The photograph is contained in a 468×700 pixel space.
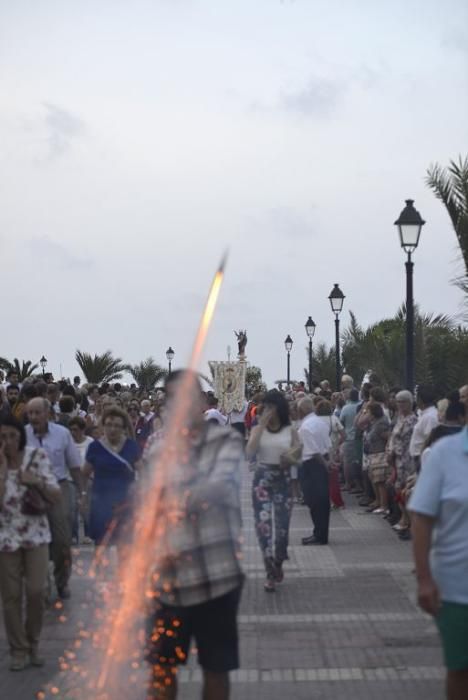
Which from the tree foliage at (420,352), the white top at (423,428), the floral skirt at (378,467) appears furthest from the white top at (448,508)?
the tree foliage at (420,352)

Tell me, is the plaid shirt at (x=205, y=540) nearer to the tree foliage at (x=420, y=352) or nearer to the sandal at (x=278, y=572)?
the sandal at (x=278, y=572)

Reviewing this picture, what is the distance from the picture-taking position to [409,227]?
18.3 metres

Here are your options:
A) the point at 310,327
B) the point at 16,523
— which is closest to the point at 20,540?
the point at 16,523

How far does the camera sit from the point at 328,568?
13375 mm

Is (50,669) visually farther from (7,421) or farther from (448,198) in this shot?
(448,198)

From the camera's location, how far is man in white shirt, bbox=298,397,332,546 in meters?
15.2

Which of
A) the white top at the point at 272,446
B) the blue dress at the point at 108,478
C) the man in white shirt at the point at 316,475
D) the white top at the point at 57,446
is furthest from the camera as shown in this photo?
the man in white shirt at the point at 316,475

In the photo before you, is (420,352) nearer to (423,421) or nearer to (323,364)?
(423,421)

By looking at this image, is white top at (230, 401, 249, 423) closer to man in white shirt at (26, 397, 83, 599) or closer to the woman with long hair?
the woman with long hair

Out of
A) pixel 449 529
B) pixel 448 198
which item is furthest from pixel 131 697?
pixel 448 198

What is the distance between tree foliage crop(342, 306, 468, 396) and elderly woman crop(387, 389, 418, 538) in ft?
16.1

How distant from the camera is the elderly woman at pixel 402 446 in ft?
50.8

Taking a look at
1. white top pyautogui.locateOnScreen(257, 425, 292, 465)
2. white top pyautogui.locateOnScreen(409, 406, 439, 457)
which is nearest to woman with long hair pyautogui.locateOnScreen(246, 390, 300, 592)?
white top pyautogui.locateOnScreen(257, 425, 292, 465)

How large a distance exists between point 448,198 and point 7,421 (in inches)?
456
